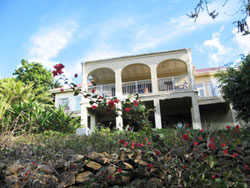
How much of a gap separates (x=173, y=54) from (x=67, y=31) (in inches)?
314

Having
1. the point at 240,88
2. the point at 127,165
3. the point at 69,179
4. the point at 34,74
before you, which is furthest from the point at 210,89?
the point at 34,74

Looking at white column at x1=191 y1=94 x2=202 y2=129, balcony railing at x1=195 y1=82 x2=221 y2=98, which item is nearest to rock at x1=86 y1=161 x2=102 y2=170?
white column at x1=191 y1=94 x2=202 y2=129

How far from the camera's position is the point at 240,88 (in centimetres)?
972

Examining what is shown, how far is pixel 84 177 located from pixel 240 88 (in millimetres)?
8662

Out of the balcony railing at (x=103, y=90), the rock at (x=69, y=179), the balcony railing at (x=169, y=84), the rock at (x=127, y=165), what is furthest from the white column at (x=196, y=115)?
the rock at (x=69, y=179)

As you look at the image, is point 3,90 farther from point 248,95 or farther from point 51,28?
point 248,95

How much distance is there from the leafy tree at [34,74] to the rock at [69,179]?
74.1ft

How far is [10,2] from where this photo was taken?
20.2 ft

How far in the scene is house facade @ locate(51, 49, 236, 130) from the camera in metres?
12.2

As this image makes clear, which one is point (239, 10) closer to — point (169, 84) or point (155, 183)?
point (155, 183)

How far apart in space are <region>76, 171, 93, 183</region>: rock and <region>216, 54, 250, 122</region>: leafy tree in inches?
324

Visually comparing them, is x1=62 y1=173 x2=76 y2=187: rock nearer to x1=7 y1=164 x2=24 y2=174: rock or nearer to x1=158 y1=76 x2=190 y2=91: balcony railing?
x1=7 y1=164 x2=24 y2=174: rock

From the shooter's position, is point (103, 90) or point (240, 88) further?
point (103, 90)

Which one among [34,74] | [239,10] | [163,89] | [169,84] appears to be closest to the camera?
[239,10]
